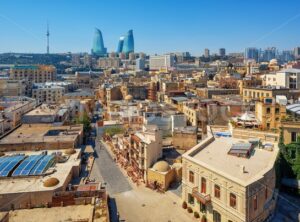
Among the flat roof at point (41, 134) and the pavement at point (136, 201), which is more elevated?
the flat roof at point (41, 134)

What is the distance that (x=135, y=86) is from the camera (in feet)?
194

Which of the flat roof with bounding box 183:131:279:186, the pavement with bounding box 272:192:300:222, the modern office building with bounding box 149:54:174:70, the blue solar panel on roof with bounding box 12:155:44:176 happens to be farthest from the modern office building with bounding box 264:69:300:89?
the modern office building with bounding box 149:54:174:70

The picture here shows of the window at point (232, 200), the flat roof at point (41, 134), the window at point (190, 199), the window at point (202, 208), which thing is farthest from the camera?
the flat roof at point (41, 134)

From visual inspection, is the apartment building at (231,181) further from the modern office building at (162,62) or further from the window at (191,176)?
the modern office building at (162,62)

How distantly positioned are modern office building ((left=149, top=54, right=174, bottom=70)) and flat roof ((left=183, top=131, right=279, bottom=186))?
113091 millimetres

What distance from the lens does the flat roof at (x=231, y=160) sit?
14.7m

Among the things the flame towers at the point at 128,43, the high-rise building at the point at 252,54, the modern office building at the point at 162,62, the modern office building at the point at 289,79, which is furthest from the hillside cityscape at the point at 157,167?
the flame towers at the point at 128,43

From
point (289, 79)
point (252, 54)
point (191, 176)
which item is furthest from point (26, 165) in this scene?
point (252, 54)

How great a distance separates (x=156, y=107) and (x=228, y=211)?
2503 cm

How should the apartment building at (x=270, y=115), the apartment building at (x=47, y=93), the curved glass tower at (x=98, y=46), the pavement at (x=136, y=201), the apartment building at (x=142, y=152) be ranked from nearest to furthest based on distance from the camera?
the pavement at (x=136, y=201) < the apartment building at (x=142, y=152) < the apartment building at (x=270, y=115) < the apartment building at (x=47, y=93) < the curved glass tower at (x=98, y=46)

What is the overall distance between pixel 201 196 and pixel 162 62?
127m

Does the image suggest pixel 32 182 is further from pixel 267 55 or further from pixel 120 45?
pixel 120 45

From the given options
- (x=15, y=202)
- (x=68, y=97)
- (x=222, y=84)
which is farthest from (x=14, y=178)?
(x=222, y=84)

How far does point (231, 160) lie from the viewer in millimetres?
16719
